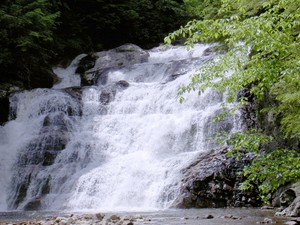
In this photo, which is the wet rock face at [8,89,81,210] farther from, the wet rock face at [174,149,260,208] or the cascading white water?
the wet rock face at [174,149,260,208]

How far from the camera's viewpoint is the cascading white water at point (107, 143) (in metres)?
14.1

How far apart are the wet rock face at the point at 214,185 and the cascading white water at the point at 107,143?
492 mm

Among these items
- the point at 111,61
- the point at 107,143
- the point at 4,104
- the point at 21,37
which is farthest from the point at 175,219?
the point at 111,61

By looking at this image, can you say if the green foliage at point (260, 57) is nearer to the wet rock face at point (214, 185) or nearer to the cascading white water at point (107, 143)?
the cascading white water at point (107, 143)

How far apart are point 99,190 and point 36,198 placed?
99.5 inches

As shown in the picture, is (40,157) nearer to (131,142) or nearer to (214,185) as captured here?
(131,142)

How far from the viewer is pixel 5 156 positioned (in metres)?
18.5

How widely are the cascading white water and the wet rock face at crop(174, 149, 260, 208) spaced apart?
1.61 feet

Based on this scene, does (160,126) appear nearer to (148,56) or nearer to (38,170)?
(38,170)

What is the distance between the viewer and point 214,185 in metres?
12.8

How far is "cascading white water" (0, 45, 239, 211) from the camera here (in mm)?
14117

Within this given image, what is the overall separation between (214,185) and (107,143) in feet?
21.8

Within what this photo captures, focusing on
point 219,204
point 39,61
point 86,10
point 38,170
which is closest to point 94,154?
point 38,170

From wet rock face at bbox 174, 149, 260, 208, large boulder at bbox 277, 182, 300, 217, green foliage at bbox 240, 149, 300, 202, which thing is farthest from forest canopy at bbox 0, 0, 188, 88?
green foliage at bbox 240, 149, 300, 202
